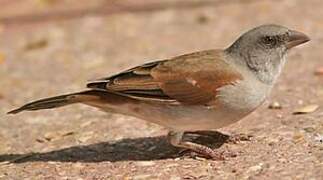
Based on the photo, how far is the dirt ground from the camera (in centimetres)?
538

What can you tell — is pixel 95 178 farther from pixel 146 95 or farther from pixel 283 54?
pixel 283 54

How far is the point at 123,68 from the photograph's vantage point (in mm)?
8516

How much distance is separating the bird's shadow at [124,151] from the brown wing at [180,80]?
0.51 meters

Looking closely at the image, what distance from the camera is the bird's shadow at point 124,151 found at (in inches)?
225

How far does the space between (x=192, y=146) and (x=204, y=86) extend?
1.49 ft

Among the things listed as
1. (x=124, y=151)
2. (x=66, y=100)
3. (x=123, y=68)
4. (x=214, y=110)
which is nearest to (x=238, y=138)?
(x=214, y=110)

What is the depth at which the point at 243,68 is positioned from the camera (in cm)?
541

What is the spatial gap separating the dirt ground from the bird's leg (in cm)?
6

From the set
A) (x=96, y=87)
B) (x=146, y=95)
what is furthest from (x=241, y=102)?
(x=96, y=87)

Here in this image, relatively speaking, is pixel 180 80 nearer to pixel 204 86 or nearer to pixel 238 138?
pixel 204 86

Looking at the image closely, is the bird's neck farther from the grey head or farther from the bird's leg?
the bird's leg

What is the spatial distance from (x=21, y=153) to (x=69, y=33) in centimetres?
404

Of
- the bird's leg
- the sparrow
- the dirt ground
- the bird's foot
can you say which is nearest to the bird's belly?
the sparrow

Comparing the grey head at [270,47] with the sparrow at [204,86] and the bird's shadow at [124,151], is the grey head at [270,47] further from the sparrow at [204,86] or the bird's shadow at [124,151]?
the bird's shadow at [124,151]
